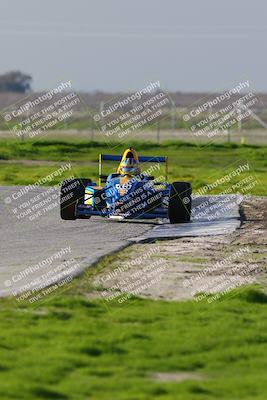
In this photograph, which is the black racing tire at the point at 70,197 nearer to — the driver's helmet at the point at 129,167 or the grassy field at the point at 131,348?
the driver's helmet at the point at 129,167

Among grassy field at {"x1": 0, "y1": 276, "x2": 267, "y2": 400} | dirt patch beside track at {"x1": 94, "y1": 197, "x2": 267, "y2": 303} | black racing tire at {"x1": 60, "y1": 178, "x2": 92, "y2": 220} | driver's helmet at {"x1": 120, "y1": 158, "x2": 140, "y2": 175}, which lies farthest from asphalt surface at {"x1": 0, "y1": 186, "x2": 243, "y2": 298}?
grassy field at {"x1": 0, "y1": 276, "x2": 267, "y2": 400}

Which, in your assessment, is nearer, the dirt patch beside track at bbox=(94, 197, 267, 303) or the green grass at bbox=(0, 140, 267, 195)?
the dirt patch beside track at bbox=(94, 197, 267, 303)

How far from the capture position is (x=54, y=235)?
2077 centimetres

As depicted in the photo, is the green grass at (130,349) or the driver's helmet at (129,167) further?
the driver's helmet at (129,167)

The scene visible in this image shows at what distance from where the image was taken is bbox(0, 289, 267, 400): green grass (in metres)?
9.69

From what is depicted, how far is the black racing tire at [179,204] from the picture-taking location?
2275 cm

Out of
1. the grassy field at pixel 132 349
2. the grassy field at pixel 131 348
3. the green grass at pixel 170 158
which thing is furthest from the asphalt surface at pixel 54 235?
the green grass at pixel 170 158

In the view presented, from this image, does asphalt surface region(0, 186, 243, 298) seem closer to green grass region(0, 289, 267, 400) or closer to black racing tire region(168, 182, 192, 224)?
black racing tire region(168, 182, 192, 224)

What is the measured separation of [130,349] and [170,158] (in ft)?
120

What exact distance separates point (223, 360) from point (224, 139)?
5384 cm

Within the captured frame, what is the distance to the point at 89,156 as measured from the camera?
160 feet

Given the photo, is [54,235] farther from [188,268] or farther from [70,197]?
[188,268]

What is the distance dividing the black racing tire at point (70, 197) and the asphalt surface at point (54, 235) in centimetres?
20

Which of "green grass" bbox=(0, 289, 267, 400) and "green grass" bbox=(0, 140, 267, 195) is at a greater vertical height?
"green grass" bbox=(0, 140, 267, 195)
